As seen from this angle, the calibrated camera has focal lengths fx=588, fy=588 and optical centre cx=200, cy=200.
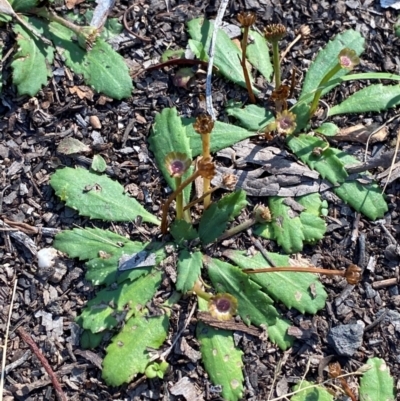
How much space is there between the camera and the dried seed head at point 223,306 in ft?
8.34

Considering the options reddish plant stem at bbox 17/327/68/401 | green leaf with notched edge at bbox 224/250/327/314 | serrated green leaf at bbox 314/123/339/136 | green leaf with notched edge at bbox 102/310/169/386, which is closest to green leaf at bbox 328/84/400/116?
serrated green leaf at bbox 314/123/339/136

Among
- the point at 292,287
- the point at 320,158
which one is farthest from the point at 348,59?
the point at 292,287

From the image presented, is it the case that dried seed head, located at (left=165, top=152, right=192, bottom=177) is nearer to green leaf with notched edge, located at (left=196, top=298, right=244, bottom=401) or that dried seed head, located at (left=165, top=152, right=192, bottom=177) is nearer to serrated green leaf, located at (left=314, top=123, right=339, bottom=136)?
green leaf with notched edge, located at (left=196, top=298, right=244, bottom=401)

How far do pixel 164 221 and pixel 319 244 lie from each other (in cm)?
80

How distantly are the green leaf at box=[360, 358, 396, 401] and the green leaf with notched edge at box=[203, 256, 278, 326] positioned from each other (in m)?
0.52

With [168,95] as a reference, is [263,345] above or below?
below

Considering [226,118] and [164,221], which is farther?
[226,118]

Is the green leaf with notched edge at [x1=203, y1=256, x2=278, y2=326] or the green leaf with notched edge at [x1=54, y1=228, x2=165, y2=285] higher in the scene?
the green leaf with notched edge at [x1=54, y1=228, x2=165, y2=285]

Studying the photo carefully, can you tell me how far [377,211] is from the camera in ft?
9.79

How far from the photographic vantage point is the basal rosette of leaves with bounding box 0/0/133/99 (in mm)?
3066

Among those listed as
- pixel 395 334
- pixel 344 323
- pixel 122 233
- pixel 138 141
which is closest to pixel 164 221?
pixel 122 233

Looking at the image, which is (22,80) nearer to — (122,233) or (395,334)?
(122,233)

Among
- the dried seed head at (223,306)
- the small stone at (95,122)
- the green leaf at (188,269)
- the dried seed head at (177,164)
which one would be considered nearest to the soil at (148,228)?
the small stone at (95,122)

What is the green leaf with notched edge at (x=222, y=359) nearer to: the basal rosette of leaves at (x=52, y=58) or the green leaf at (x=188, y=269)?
the green leaf at (x=188, y=269)
